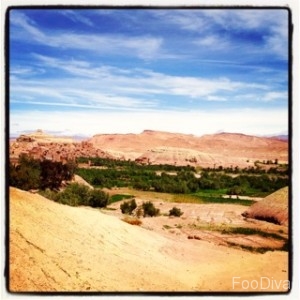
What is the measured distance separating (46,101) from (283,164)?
11.7 ft

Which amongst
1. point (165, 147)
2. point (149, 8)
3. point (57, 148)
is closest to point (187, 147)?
point (165, 147)

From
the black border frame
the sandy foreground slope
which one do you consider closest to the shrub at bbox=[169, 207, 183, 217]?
the sandy foreground slope

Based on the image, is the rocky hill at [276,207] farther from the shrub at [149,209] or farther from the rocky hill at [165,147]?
the shrub at [149,209]

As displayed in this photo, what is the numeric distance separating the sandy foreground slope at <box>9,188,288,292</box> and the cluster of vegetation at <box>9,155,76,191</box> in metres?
0.17

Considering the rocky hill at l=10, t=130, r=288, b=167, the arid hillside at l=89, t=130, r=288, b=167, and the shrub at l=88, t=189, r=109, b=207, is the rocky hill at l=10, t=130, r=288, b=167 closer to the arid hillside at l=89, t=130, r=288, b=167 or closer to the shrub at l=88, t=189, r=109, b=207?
the arid hillside at l=89, t=130, r=288, b=167

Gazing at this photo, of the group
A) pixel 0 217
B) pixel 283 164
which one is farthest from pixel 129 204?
pixel 283 164

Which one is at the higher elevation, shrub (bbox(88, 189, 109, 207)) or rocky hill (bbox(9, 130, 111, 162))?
rocky hill (bbox(9, 130, 111, 162))

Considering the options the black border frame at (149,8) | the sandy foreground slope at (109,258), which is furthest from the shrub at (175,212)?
the black border frame at (149,8)

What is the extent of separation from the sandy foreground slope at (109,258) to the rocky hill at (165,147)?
2.62ft

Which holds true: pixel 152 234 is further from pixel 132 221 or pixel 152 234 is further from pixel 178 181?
pixel 178 181

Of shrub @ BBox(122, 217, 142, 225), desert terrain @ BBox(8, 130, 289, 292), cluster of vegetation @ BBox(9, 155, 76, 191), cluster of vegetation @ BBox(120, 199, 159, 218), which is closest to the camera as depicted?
desert terrain @ BBox(8, 130, 289, 292)

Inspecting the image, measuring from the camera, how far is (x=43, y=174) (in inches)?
284

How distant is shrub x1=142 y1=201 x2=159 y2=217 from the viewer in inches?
283

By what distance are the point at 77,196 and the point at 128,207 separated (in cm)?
78
